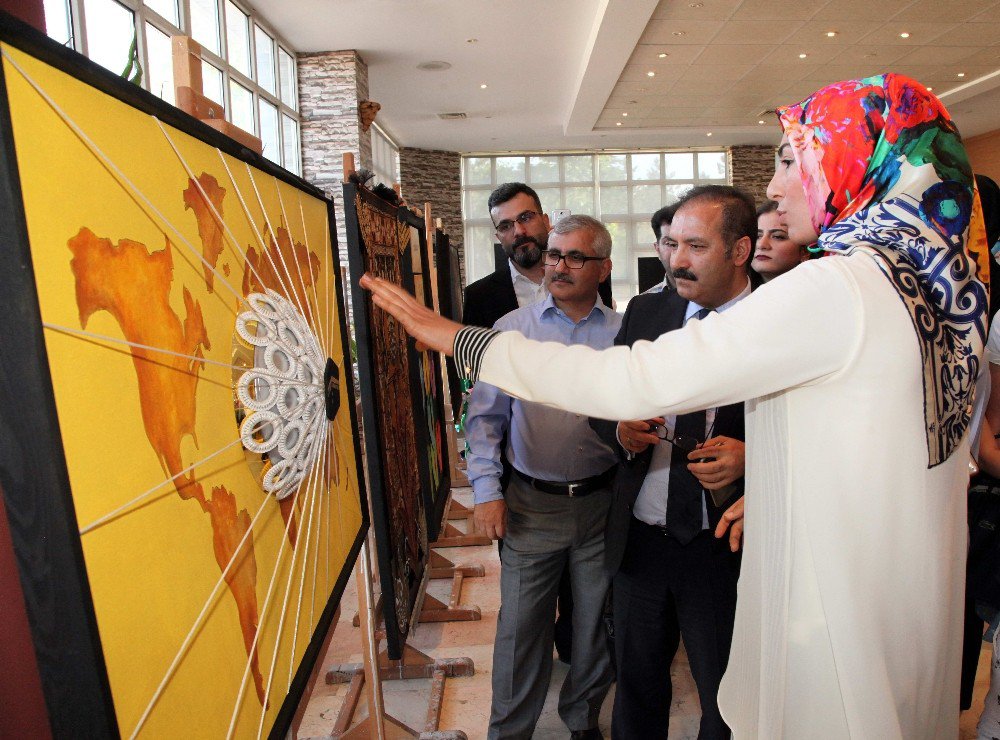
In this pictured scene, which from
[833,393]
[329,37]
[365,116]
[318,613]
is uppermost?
[329,37]

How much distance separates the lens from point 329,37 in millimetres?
8109

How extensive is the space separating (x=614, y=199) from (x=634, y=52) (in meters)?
7.59

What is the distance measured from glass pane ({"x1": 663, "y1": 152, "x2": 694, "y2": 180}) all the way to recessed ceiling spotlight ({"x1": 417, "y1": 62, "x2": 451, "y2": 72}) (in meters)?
7.83

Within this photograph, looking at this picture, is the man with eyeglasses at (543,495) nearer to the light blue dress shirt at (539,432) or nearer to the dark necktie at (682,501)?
the light blue dress shirt at (539,432)

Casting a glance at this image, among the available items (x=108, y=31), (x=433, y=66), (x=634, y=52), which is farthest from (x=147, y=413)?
(x=433, y=66)

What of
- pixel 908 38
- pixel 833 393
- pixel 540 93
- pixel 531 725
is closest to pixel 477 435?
pixel 531 725

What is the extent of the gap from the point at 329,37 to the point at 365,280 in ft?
26.2

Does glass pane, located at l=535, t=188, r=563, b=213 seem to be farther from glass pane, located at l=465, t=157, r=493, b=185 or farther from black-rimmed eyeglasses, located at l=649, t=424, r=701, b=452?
black-rimmed eyeglasses, located at l=649, t=424, r=701, b=452

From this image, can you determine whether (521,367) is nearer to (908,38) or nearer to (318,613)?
(318,613)

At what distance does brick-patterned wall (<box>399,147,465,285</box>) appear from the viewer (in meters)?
14.6

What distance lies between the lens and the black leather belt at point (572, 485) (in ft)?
7.25

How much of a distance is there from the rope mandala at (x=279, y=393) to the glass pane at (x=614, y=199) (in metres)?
15.6

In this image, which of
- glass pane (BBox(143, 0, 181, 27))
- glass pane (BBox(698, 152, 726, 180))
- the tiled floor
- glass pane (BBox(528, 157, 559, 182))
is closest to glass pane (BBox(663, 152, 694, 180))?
glass pane (BBox(698, 152, 726, 180))

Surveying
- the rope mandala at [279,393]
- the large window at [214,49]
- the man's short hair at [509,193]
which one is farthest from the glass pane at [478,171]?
the rope mandala at [279,393]
